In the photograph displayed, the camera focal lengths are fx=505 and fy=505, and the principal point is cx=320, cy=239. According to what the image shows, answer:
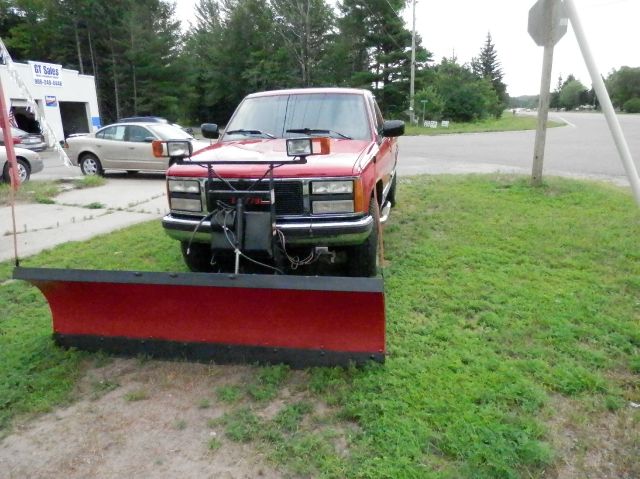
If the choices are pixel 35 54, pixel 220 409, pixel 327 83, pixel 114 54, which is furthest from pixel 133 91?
pixel 220 409

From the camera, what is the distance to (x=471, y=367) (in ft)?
10.7

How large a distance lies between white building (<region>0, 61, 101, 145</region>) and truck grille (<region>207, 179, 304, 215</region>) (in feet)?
62.3

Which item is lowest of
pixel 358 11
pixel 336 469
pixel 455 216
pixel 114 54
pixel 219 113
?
pixel 336 469

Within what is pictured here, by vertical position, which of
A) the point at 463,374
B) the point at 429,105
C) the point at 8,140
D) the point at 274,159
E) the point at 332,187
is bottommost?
the point at 463,374

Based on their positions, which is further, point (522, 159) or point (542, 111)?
point (522, 159)

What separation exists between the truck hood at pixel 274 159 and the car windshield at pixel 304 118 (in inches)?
10.8

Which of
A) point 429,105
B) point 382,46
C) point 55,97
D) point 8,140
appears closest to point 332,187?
point 8,140

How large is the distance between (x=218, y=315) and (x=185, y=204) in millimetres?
1218

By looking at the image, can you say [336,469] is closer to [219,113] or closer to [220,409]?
[220,409]

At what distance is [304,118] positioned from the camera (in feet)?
17.2

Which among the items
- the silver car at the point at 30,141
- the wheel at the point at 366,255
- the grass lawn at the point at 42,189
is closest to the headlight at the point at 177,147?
the wheel at the point at 366,255

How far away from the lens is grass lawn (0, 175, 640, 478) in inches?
101

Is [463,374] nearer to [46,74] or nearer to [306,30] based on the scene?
[46,74]

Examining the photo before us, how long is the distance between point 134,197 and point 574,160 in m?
11.3
